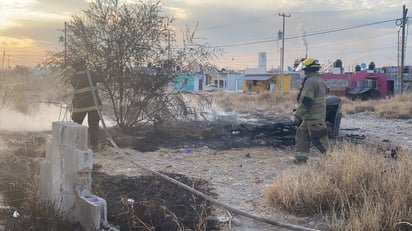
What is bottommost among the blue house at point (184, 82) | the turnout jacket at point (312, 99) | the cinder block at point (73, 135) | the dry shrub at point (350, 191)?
the dry shrub at point (350, 191)

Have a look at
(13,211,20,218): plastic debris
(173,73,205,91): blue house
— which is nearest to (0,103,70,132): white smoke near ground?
(173,73,205,91): blue house

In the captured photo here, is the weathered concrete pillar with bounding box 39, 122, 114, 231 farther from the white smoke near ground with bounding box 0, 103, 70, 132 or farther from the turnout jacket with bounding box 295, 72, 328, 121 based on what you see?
the white smoke near ground with bounding box 0, 103, 70, 132

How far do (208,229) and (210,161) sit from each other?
14.6 feet

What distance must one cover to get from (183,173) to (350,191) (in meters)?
3.25

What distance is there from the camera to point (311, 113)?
862cm

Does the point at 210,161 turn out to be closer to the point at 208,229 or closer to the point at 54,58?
the point at 208,229

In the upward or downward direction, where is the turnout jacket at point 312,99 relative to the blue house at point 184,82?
downward

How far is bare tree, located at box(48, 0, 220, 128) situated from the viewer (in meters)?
12.2

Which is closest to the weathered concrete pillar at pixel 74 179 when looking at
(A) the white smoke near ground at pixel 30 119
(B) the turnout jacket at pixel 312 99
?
(B) the turnout jacket at pixel 312 99

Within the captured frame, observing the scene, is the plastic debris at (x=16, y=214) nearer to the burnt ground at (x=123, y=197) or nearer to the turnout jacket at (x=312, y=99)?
the burnt ground at (x=123, y=197)

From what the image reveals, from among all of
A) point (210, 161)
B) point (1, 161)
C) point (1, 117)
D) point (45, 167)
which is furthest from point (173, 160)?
point (1, 117)

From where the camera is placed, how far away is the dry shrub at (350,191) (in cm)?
465

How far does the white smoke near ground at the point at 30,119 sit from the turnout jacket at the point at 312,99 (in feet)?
22.5

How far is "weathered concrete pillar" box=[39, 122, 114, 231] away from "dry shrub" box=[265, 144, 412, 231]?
224 cm
